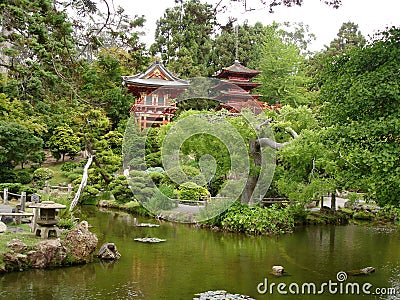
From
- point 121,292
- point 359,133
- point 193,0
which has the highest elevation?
point 193,0

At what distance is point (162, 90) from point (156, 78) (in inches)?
32.4

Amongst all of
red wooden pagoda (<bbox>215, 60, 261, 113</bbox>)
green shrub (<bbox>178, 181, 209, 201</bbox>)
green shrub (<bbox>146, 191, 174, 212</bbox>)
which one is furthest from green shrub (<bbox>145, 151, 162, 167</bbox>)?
red wooden pagoda (<bbox>215, 60, 261, 113</bbox>)

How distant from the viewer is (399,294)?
682 cm

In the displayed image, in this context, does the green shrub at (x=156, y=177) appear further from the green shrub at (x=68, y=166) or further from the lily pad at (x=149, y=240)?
the green shrub at (x=68, y=166)

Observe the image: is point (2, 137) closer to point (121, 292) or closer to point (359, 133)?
point (121, 292)

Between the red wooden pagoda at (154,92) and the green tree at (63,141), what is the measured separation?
11.4ft

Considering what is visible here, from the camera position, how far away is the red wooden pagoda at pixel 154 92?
2372 cm

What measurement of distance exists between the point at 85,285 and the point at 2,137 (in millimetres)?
11134

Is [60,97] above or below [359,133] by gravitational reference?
above

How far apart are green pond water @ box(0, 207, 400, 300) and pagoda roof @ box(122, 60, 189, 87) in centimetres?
1264

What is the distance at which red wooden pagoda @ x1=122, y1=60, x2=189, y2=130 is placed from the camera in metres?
23.7

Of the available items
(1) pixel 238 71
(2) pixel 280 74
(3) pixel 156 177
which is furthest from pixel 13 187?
(2) pixel 280 74

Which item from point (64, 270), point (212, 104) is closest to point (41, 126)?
point (212, 104)


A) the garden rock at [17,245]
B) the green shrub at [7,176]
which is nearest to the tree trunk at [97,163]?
the green shrub at [7,176]
